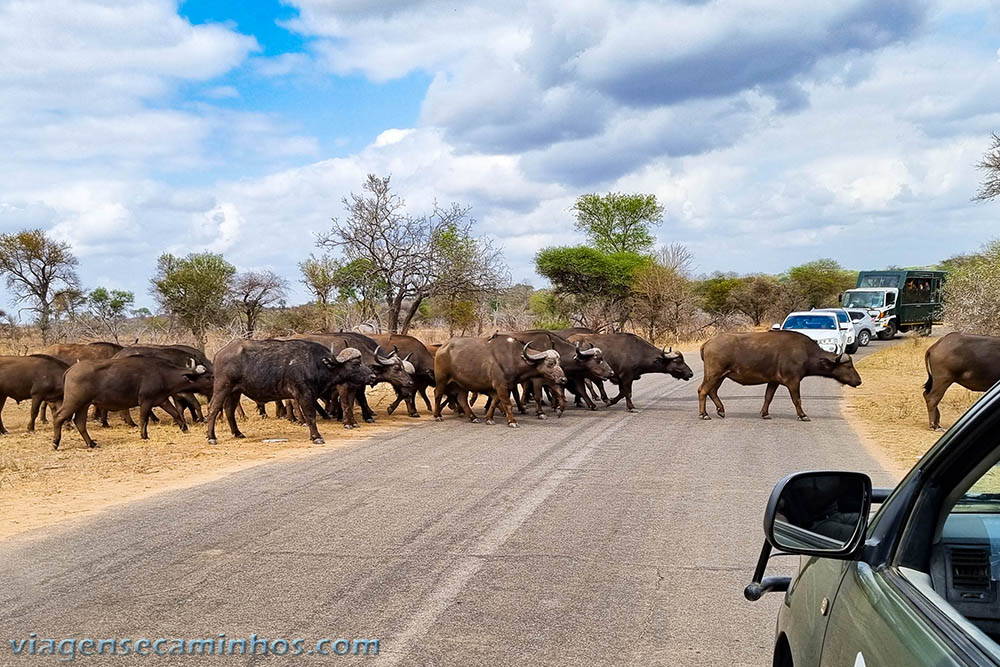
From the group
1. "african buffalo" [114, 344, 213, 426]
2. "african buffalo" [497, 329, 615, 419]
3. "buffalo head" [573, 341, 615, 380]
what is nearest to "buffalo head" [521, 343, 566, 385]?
"african buffalo" [497, 329, 615, 419]

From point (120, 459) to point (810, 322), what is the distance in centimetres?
2392

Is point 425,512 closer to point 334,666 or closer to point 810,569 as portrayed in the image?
point 334,666

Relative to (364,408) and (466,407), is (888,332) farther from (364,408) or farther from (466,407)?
(364,408)

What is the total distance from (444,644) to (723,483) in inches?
228

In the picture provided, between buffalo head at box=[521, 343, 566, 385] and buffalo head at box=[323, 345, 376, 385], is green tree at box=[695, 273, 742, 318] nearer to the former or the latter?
buffalo head at box=[521, 343, 566, 385]

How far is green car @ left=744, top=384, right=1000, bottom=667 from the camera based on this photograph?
6.93 feet

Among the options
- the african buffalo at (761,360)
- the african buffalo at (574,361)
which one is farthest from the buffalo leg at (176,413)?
the african buffalo at (761,360)

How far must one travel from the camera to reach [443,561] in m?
6.96

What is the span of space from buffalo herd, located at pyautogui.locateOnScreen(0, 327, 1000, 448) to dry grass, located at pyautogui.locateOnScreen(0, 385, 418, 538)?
42 centimetres

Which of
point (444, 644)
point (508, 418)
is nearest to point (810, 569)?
point (444, 644)

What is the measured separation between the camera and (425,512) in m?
8.74

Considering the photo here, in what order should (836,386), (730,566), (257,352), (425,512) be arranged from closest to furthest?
(730,566) → (425,512) → (257,352) → (836,386)

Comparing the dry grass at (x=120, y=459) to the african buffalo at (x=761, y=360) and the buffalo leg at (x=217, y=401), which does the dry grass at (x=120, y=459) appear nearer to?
the buffalo leg at (x=217, y=401)

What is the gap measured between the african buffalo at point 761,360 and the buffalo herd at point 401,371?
0.02m
